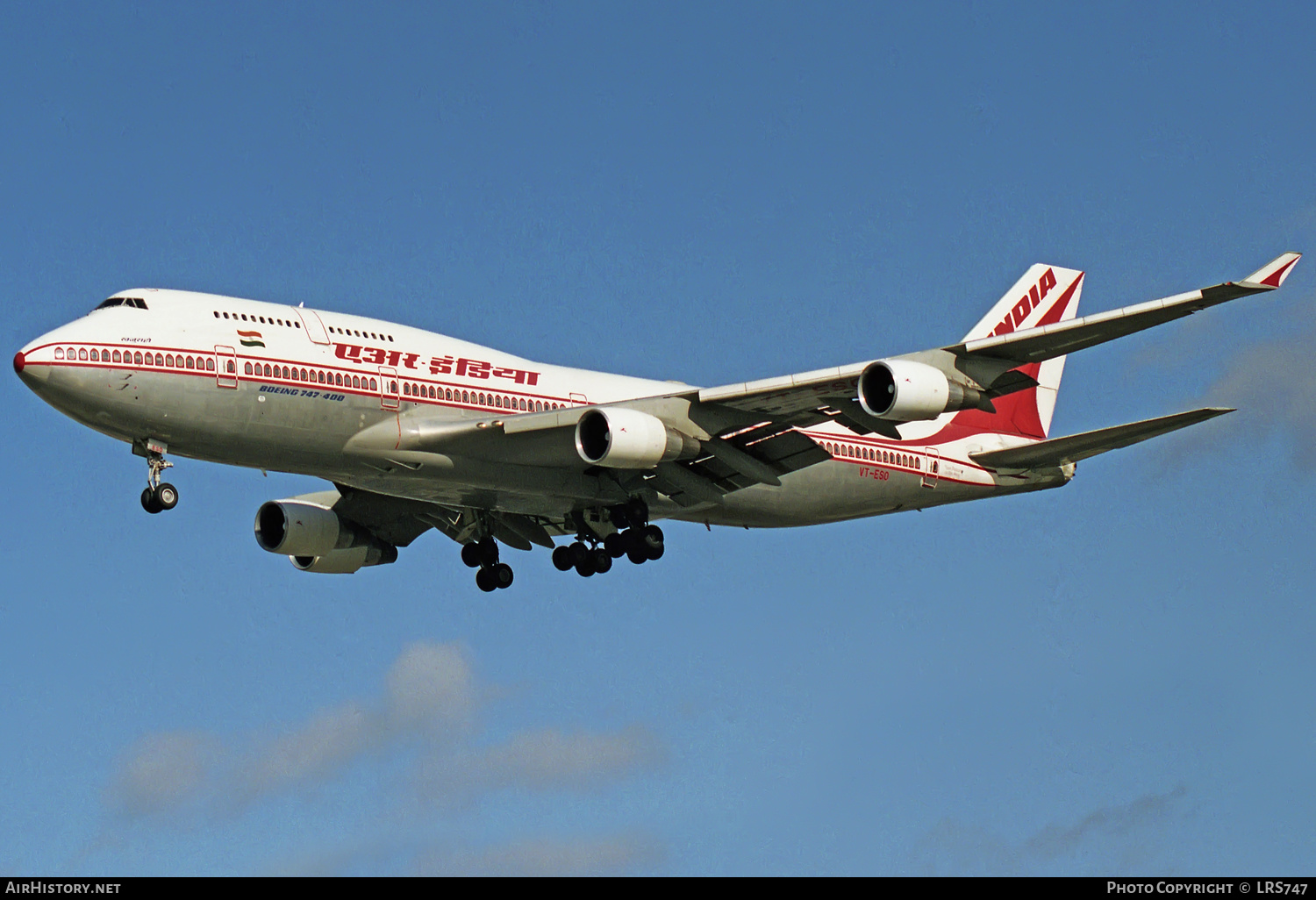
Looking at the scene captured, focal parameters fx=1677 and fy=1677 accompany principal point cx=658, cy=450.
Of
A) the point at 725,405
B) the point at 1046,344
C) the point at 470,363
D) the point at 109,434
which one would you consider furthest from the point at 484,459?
the point at 1046,344

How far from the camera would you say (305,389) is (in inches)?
1471

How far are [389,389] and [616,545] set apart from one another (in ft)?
26.2

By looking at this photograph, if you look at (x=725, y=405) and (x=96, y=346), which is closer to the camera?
(x=96, y=346)

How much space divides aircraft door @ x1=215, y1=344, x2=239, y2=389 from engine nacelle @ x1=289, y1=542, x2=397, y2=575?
34.6 ft

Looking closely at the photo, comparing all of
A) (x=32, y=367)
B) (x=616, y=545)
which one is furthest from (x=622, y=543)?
(x=32, y=367)

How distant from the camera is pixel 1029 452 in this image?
151 feet

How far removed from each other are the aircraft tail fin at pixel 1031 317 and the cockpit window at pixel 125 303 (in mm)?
24662

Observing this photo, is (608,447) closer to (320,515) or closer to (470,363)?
(470,363)

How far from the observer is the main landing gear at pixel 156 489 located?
3681 cm

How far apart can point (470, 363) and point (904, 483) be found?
1354 centimetres

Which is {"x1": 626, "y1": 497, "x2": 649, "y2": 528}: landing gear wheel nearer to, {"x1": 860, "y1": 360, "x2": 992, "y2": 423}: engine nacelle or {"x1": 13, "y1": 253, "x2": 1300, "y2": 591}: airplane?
{"x1": 13, "y1": 253, "x2": 1300, "y2": 591}: airplane

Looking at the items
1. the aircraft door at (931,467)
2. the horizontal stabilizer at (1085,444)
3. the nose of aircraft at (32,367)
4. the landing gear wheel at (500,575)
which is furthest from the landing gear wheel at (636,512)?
the nose of aircraft at (32,367)
